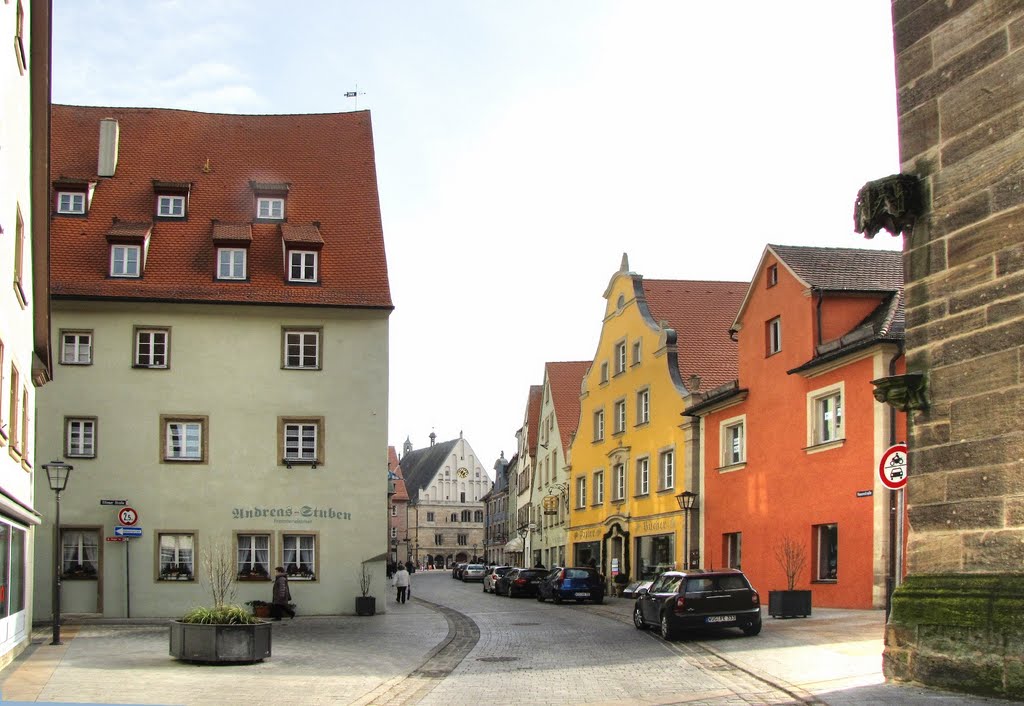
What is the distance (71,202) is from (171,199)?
8.91ft

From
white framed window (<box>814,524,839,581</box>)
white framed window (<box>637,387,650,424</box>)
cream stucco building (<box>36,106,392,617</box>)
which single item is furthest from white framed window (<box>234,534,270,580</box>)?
white framed window (<box>637,387,650,424</box>)

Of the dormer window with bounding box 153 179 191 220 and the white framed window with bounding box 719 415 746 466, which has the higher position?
the dormer window with bounding box 153 179 191 220

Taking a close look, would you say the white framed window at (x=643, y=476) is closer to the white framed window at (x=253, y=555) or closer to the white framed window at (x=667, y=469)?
the white framed window at (x=667, y=469)

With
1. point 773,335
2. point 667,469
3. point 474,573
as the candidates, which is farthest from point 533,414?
point 773,335

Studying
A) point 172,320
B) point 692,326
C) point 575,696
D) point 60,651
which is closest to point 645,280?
point 692,326

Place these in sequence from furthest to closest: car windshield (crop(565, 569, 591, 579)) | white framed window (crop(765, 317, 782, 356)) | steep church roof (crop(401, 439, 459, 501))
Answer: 1. steep church roof (crop(401, 439, 459, 501))
2. car windshield (crop(565, 569, 591, 579))
3. white framed window (crop(765, 317, 782, 356))

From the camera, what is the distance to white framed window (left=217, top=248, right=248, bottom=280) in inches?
1240

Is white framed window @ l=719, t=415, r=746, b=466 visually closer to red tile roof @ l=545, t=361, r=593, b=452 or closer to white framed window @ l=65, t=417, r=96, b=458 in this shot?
white framed window @ l=65, t=417, r=96, b=458

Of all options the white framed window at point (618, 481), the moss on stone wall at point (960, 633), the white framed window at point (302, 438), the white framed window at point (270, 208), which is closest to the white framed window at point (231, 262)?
the white framed window at point (270, 208)

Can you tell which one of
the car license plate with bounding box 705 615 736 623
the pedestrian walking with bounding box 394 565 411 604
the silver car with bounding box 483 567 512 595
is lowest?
the silver car with bounding box 483 567 512 595

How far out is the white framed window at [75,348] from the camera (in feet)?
99.0

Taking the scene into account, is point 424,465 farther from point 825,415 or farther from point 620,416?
point 825,415

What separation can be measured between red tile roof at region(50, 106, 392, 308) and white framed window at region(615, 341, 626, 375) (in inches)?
552

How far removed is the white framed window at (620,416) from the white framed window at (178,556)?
64.0ft
